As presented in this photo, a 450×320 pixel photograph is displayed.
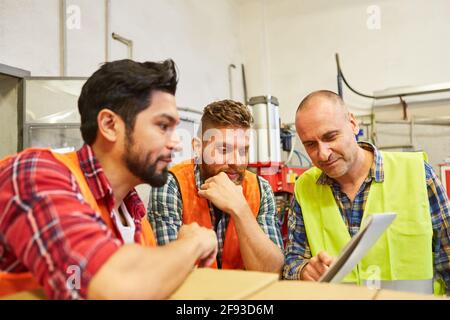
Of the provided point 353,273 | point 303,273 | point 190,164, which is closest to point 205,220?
point 190,164

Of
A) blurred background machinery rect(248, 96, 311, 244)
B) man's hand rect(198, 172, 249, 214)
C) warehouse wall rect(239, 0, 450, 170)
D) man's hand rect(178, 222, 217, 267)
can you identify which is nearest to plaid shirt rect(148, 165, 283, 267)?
man's hand rect(198, 172, 249, 214)

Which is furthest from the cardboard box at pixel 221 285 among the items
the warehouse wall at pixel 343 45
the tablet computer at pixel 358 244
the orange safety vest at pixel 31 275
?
the warehouse wall at pixel 343 45

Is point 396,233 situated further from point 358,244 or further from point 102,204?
point 102,204

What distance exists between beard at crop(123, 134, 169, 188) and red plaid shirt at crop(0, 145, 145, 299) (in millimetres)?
164

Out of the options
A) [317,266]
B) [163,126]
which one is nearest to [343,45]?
[317,266]

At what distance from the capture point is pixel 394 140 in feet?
14.6

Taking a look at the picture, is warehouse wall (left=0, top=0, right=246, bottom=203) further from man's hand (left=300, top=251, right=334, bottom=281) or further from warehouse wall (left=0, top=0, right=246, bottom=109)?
man's hand (left=300, top=251, right=334, bottom=281)

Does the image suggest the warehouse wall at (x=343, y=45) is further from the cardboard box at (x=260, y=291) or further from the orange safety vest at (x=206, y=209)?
the cardboard box at (x=260, y=291)

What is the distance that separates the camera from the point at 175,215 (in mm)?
1478

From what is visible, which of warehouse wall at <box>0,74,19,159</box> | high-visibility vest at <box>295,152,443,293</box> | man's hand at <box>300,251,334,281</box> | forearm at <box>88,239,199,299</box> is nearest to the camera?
forearm at <box>88,239,199,299</box>

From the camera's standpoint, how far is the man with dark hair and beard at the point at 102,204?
0.66m

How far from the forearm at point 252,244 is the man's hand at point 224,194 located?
1.0 inches

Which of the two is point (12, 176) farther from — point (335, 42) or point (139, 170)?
point (335, 42)

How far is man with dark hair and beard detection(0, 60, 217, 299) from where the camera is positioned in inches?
25.9
